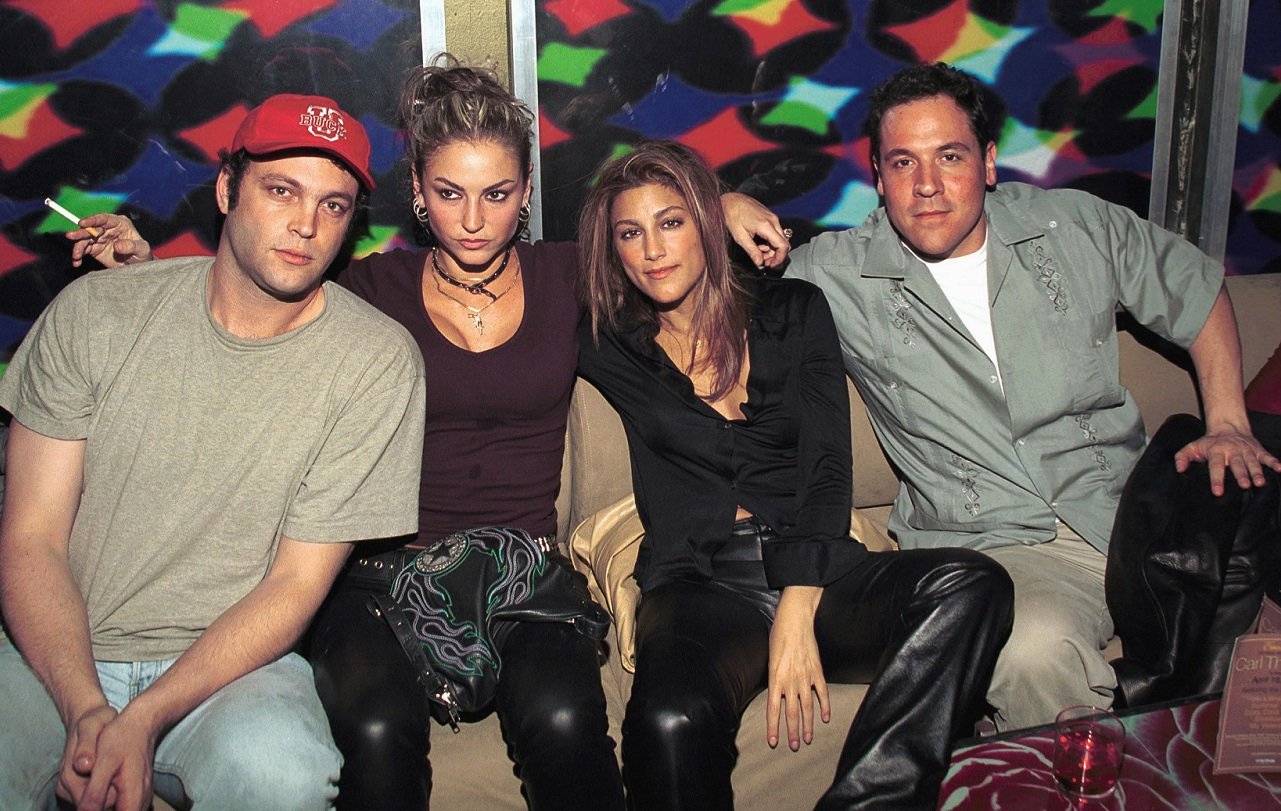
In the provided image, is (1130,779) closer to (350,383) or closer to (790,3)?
(350,383)

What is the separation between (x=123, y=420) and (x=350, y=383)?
361 millimetres

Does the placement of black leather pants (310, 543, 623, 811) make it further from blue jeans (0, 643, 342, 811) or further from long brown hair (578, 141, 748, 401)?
long brown hair (578, 141, 748, 401)

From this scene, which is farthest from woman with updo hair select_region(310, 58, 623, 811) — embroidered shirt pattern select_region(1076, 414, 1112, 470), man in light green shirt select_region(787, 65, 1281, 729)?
embroidered shirt pattern select_region(1076, 414, 1112, 470)

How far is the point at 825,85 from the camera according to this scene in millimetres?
2619

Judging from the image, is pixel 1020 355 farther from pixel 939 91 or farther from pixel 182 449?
pixel 182 449

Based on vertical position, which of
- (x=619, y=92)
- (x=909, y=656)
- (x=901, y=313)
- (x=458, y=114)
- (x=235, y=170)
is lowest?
(x=909, y=656)

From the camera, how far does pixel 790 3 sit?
2539 millimetres

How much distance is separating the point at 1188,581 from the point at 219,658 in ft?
5.40

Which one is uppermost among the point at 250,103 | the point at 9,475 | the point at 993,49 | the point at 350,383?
the point at 993,49

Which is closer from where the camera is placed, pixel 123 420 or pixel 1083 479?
pixel 123 420

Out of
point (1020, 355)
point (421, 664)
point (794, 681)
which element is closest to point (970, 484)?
point (1020, 355)

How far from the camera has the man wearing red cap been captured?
5.43 feet

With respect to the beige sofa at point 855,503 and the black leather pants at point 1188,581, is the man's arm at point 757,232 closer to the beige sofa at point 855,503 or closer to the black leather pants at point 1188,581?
the beige sofa at point 855,503

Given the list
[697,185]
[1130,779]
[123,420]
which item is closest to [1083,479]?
[1130,779]
